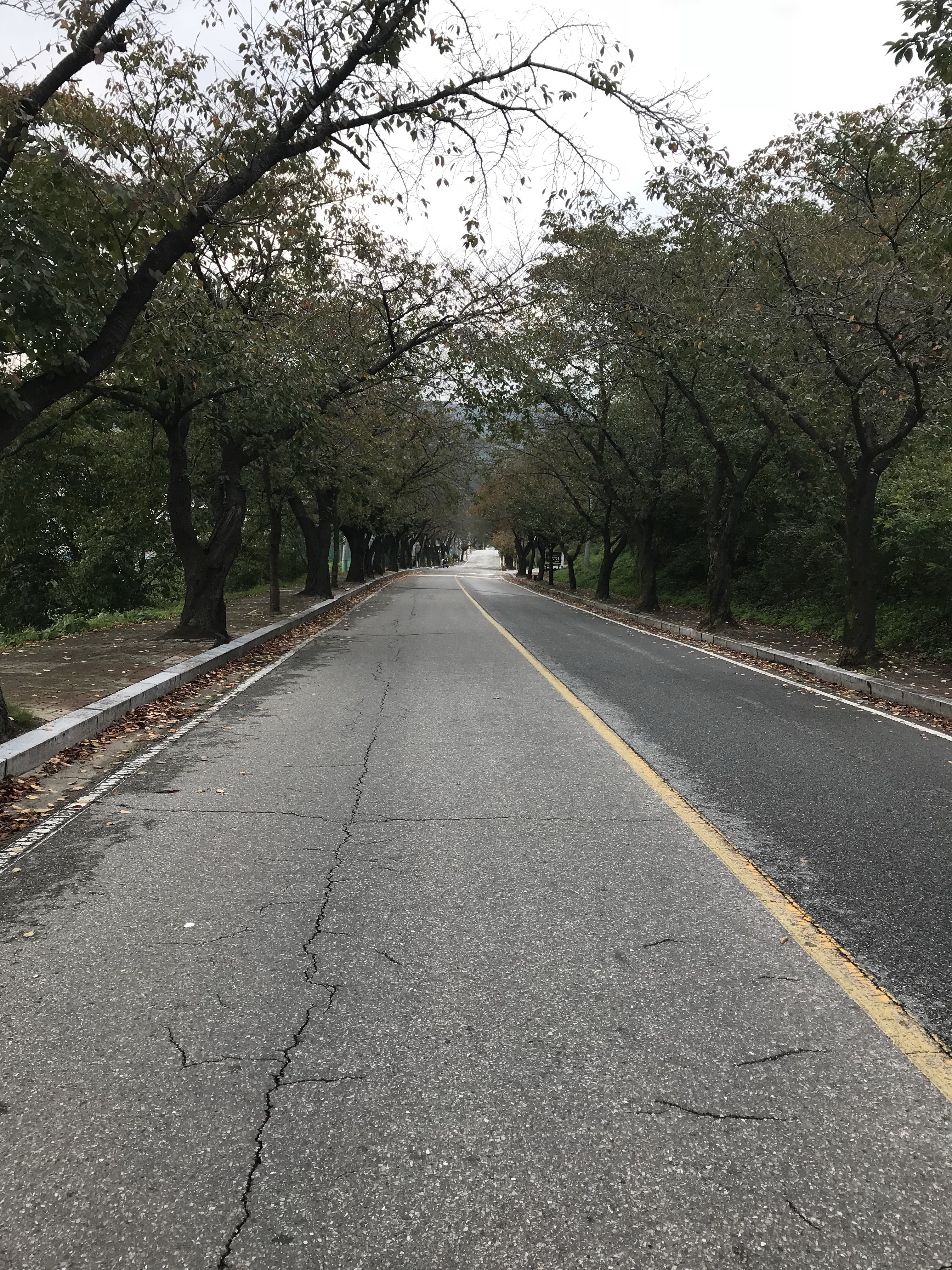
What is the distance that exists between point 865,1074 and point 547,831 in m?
2.46

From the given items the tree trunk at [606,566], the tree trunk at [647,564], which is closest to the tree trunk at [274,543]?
the tree trunk at [647,564]

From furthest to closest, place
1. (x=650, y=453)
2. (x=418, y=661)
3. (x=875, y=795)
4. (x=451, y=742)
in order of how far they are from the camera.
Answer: (x=650, y=453)
(x=418, y=661)
(x=451, y=742)
(x=875, y=795)

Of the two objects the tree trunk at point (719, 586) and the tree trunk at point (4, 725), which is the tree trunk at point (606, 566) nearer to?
the tree trunk at point (719, 586)

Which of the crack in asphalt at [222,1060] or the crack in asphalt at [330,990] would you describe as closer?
the crack in asphalt at [222,1060]

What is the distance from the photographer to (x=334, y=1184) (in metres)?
2.16

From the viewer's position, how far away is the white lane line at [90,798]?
4.62 metres

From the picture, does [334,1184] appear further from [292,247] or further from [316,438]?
[292,247]

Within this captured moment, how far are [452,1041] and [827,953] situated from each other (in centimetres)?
165

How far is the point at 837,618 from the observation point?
63.0 ft

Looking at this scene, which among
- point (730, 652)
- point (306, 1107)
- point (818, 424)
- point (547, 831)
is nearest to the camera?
point (306, 1107)

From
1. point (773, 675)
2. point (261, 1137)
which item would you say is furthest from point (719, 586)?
point (261, 1137)

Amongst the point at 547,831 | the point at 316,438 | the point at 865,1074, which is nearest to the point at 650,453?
the point at 316,438

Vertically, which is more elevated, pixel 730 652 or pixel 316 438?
pixel 316 438

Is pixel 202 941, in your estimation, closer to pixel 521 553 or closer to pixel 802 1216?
pixel 802 1216
